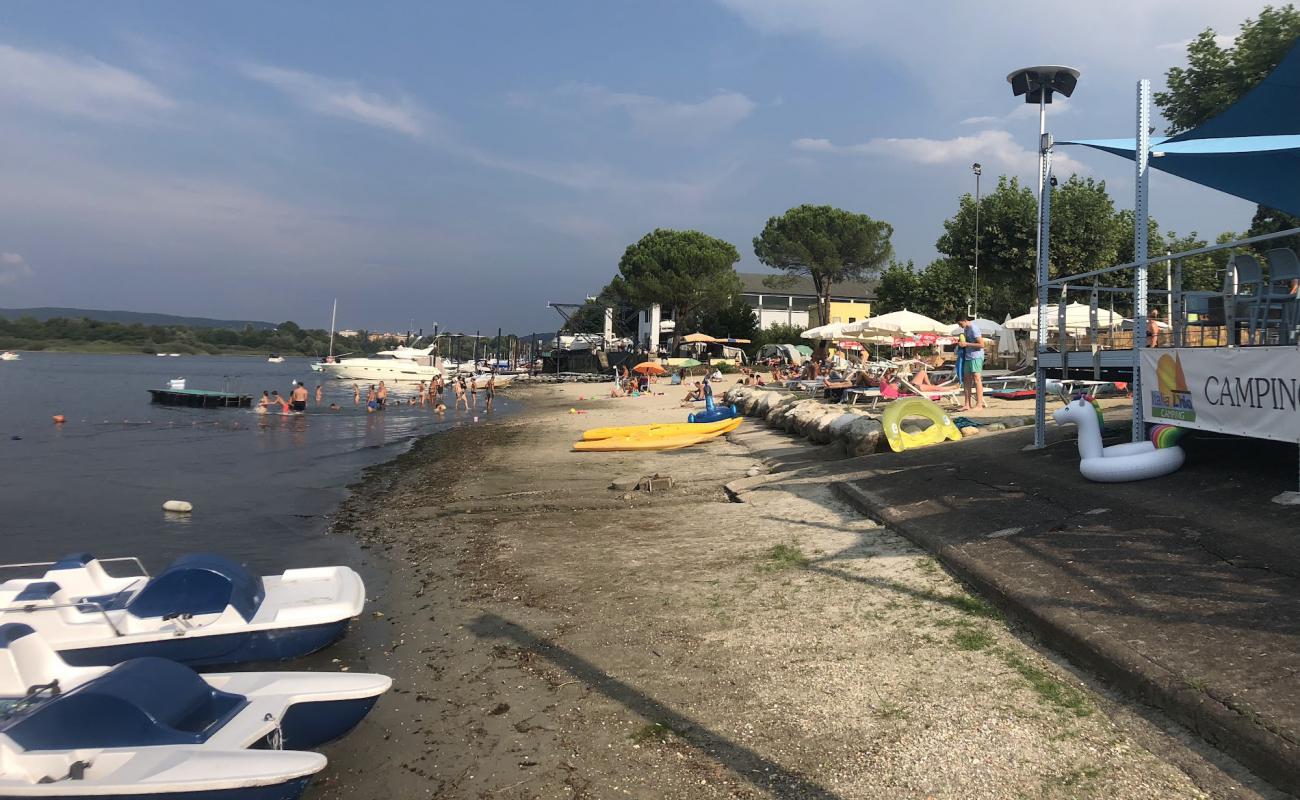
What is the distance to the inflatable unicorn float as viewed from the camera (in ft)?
25.5

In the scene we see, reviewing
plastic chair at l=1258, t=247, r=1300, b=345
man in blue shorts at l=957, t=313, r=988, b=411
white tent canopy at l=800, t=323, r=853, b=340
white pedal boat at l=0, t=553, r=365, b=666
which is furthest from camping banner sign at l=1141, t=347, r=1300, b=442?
white tent canopy at l=800, t=323, r=853, b=340

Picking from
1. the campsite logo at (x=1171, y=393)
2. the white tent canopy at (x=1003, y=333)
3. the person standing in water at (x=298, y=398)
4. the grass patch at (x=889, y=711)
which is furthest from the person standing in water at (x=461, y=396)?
the grass patch at (x=889, y=711)

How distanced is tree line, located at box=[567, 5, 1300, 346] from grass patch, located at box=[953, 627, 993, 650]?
9.85 m

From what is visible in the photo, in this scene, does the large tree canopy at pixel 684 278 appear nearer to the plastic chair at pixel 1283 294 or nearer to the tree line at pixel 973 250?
the tree line at pixel 973 250

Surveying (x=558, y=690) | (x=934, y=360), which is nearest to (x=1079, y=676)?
(x=558, y=690)

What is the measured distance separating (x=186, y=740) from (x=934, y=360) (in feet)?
121

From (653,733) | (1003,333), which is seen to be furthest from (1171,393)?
(1003,333)

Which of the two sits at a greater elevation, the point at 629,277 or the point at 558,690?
the point at 629,277

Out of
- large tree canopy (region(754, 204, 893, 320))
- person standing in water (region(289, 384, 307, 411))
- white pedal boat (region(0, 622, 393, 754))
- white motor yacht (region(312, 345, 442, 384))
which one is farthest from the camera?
white motor yacht (region(312, 345, 442, 384))

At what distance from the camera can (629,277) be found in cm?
7169

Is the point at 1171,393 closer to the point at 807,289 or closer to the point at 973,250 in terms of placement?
the point at 973,250

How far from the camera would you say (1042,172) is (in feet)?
34.7

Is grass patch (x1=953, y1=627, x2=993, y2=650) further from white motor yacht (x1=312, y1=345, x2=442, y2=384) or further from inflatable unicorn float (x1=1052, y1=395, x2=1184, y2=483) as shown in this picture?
A: white motor yacht (x1=312, y1=345, x2=442, y2=384)

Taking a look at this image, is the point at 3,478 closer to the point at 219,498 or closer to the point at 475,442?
the point at 219,498
